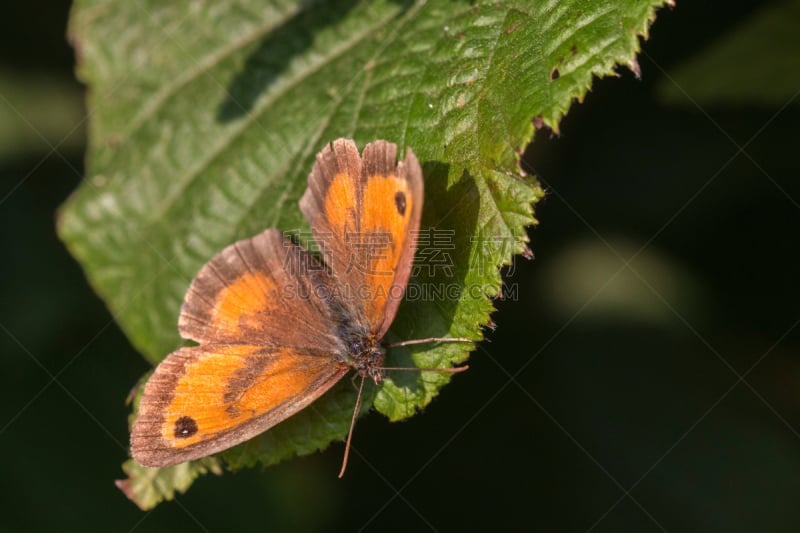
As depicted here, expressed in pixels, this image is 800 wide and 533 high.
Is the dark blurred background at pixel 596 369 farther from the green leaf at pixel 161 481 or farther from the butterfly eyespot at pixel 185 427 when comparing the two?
the butterfly eyespot at pixel 185 427

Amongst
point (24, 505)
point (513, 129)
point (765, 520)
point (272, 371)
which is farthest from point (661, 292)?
point (24, 505)

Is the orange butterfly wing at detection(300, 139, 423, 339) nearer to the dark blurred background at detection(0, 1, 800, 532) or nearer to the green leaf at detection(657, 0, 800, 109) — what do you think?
the dark blurred background at detection(0, 1, 800, 532)

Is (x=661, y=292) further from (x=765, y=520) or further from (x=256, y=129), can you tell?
(x=256, y=129)

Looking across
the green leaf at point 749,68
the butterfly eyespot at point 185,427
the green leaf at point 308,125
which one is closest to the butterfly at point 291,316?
the butterfly eyespot at point 185,427

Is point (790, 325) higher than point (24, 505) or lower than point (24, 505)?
lower

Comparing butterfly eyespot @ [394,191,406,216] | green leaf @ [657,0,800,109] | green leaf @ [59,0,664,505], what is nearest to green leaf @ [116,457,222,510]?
green leaf @ [59,0,664,505]

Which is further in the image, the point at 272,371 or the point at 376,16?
the point at 376,16
